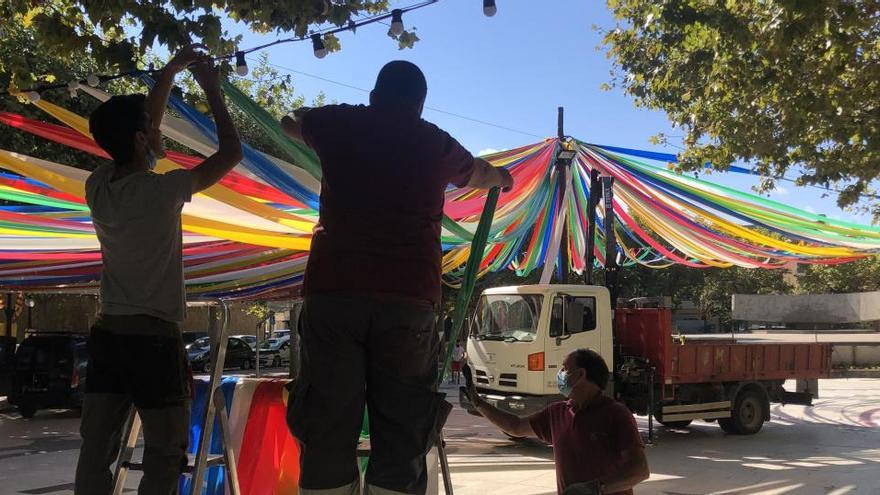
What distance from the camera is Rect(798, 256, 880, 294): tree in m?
40.8

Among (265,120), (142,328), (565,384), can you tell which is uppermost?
(265,120)

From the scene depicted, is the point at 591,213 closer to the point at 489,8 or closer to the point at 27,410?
the point at 489,8

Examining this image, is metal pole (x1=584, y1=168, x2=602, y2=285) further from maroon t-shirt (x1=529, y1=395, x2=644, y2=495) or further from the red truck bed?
maroon t-shirt (x1=529, y1=395, x2=644, y2=495)

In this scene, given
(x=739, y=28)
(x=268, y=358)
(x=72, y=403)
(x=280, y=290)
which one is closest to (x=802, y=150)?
(x=739, y=28)

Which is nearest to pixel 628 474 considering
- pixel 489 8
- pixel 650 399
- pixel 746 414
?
pixel 489 8

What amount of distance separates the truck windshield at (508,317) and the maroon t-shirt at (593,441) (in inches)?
272

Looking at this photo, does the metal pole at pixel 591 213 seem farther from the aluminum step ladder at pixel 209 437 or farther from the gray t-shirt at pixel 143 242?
the gray t-shirt at pixel 143 242

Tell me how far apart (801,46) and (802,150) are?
132 centimetres

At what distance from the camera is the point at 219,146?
2.72 meters

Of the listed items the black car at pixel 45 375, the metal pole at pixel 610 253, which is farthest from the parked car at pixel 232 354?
the metal pole at pixel 610 253

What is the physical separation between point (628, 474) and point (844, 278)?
4462 centimetres

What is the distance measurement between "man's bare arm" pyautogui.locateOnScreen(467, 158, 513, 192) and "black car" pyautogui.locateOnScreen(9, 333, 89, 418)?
42.2ft

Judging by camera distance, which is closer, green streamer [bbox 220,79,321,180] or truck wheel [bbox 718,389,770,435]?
green streamer [bbox 220,79,321,180]

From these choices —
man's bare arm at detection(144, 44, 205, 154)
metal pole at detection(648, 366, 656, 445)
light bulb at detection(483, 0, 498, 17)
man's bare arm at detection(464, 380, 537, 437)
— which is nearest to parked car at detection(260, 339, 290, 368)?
metal pole at detection(648, 366, 656, 445)
